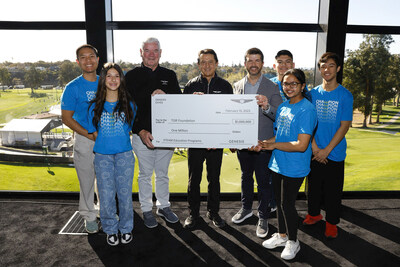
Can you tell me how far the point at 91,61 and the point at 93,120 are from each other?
19.8 inches

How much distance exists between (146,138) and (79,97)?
0.64m

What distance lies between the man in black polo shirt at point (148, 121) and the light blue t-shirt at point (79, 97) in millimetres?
332

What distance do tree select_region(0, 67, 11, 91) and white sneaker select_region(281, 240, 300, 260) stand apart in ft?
13.0

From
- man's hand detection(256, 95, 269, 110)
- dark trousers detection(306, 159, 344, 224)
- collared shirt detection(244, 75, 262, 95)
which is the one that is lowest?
dark trousers detection(306, 159, 344, 224)

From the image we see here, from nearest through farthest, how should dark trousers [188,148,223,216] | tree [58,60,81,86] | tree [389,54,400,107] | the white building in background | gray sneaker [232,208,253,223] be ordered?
1. dark trousers [188,148,223,216]
2. gray sneaker [232,208,253,223]
3. tree [58,60,81,86]
4. tree [389,54,400,107]
5. the white building in background

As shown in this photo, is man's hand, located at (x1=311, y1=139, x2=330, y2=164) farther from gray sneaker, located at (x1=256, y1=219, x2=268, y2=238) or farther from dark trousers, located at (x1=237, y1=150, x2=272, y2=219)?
gray sneaker, located at (x1=256, y1=219, x2=268, y2=238)

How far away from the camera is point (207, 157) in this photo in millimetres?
2123

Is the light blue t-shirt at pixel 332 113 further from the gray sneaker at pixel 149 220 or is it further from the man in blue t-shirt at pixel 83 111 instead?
the man in blue t-shirt at pixel 83 111

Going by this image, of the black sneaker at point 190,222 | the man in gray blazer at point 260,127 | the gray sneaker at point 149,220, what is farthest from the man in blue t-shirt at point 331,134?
the gray sneaker at point 149,220

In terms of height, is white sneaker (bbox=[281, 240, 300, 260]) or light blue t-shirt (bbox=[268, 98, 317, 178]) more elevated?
light blue t-shirt (bbox=[268, 98, 317, 178])

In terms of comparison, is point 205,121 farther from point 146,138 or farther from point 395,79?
point 395,79

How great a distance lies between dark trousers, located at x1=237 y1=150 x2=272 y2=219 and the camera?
204 centimetres

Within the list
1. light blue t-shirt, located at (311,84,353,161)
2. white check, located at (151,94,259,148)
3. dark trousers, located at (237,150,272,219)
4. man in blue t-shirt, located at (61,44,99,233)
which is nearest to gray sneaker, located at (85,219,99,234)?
man in blue t-shirt, located at (61,44,99,233)

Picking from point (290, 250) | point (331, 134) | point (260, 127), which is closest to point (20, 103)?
point (260, 127)
